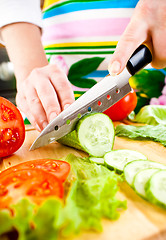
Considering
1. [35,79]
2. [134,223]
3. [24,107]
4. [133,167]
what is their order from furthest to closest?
[24,107]
[35,79]
[133,167]
[134,223]

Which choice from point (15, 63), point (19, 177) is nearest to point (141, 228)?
point (19, 177)

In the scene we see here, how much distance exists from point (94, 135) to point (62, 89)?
41cm

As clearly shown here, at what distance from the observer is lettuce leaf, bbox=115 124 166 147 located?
1.75 m

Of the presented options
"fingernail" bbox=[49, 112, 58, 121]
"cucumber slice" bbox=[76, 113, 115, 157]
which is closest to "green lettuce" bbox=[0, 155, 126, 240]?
"cucumber slice" bbox=[76, 113, 115, 157]

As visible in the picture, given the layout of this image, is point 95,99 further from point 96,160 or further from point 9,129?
point 9,129

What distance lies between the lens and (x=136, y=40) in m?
1.53

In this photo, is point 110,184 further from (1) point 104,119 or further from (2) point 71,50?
(2) point 71,50

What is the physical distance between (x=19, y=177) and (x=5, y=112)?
591mm

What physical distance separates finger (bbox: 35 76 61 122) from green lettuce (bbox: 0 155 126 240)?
1.67 ft

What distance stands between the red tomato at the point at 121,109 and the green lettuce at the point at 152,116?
104 millimetres

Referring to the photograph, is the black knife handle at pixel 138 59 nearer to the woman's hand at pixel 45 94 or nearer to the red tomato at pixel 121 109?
the woman's hand at pixel 45 94

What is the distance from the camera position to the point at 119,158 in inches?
53.7

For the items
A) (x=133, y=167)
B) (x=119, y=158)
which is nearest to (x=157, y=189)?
(x=133, y=167)

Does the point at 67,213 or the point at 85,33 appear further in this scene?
the point at 85,33
